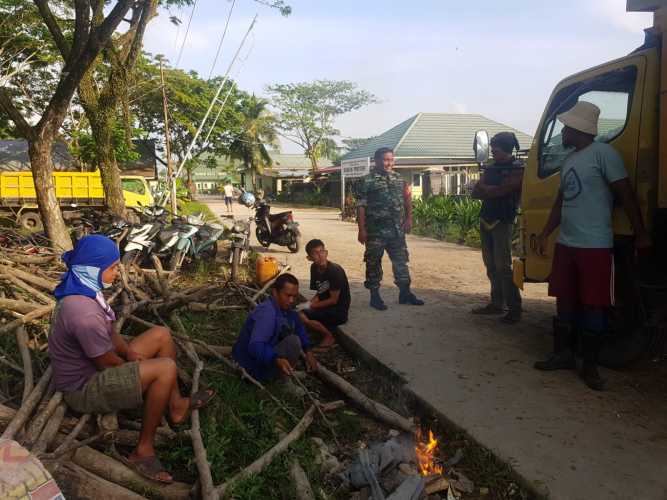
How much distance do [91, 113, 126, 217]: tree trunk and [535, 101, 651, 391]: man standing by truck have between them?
30.1 feet

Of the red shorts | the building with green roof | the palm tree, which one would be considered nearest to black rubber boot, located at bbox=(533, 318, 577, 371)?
the red shorts

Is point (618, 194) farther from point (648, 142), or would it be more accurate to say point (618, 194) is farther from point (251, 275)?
point (251, 275)

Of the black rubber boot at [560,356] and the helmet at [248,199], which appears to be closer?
the black rubber boot at [560,356]

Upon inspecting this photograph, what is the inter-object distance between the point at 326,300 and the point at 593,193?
8.74ft

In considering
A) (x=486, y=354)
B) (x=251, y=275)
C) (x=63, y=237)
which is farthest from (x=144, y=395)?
(x=63, y=237)

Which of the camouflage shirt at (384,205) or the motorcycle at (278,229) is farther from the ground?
the camouflage shirt at (384,205)

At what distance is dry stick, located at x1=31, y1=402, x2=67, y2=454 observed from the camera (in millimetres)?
2578

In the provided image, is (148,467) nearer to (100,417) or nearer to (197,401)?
(100,417)

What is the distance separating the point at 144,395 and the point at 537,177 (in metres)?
3.51

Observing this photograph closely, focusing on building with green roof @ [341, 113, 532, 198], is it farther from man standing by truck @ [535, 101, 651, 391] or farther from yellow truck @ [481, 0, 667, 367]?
man standing by truck @ [535, 101, 651, 391]

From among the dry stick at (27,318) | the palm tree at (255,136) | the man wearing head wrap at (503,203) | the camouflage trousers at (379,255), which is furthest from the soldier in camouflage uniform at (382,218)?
the palm tree at (255,136)

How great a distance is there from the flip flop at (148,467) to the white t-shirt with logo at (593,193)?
9.84 feet

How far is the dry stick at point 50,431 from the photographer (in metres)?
2.58

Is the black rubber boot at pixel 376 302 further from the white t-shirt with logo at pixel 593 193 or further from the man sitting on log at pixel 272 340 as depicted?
the white t-shirt with logo at pixel 593 193
